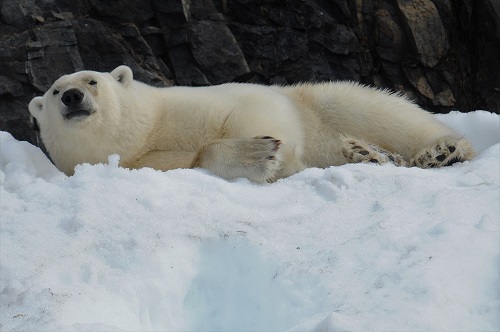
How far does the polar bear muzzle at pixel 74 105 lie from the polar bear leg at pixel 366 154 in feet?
5.57

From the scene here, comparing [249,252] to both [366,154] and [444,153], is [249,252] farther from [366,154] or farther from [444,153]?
[444,153]

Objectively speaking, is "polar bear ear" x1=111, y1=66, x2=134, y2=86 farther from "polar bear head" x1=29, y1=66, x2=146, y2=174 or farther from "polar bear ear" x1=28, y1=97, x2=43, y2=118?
"polar bear ear" x1=28, y1=97, x2=43, y2=118

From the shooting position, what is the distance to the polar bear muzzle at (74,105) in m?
4.50

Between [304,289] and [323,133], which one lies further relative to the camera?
[323,133]

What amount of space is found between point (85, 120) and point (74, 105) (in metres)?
0.12

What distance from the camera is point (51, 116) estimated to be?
470cm

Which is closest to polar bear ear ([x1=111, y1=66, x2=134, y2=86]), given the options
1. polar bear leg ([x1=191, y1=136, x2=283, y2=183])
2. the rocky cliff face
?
polar bear leg ([x1=191, y1=136, x2=283, y2=183])

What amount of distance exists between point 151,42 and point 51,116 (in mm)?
11382

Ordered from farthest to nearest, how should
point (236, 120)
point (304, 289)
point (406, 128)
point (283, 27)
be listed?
1. point (283, 27)
2. point (406, 128)
3. point (236, 120)
4. point (304, 289)

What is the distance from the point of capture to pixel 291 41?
16125 mm

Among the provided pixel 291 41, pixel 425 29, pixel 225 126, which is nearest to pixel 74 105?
pixel 225 126

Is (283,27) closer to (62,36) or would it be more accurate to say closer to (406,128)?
(62,36)

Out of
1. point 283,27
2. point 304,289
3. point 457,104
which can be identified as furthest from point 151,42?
point 304,289

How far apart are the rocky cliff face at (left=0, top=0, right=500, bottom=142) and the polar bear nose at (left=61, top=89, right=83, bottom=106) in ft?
35.0
